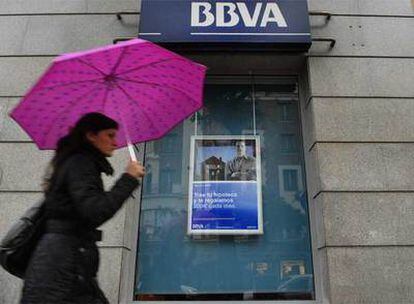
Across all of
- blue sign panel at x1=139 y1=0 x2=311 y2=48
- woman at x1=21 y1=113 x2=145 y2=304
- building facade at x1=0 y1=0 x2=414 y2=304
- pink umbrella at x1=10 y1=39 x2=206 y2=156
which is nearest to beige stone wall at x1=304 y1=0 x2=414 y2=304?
building facade at x1=0 y1=0 x2=414 y2=304

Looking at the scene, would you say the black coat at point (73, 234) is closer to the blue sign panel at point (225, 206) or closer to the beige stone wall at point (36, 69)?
the beige stone wall at point (36, 69)

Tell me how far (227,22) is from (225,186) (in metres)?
2.01

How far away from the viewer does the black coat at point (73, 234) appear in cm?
222

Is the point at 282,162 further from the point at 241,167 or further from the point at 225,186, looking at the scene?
the point at 225,186

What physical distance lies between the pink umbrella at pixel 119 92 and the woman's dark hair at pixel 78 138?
0.96 ft

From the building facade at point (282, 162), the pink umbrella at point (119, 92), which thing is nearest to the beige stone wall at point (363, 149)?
the building facade at point (282, 162)

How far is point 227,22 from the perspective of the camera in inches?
223

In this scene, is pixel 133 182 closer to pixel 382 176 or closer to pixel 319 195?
pixel 319 195

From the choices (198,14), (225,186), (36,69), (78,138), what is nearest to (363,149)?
(225,186)

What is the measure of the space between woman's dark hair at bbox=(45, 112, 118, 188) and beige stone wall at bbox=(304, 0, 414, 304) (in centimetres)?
317

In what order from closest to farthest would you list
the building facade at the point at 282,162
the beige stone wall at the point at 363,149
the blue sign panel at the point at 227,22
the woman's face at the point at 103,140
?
the woman's face at the point at 103,140 < the beige stone wall at the point at 363,149 < the building facade at the point at 282,162 < the blue sign panel at the point at 227,22

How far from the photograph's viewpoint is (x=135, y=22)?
19.6 feet

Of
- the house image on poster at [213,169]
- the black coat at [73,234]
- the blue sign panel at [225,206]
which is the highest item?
the house image on poster at [213,169]

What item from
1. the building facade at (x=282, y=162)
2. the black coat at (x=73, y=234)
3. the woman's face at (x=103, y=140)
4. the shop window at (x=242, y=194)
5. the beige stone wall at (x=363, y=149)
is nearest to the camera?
the black coat at (x=73, y=234)
